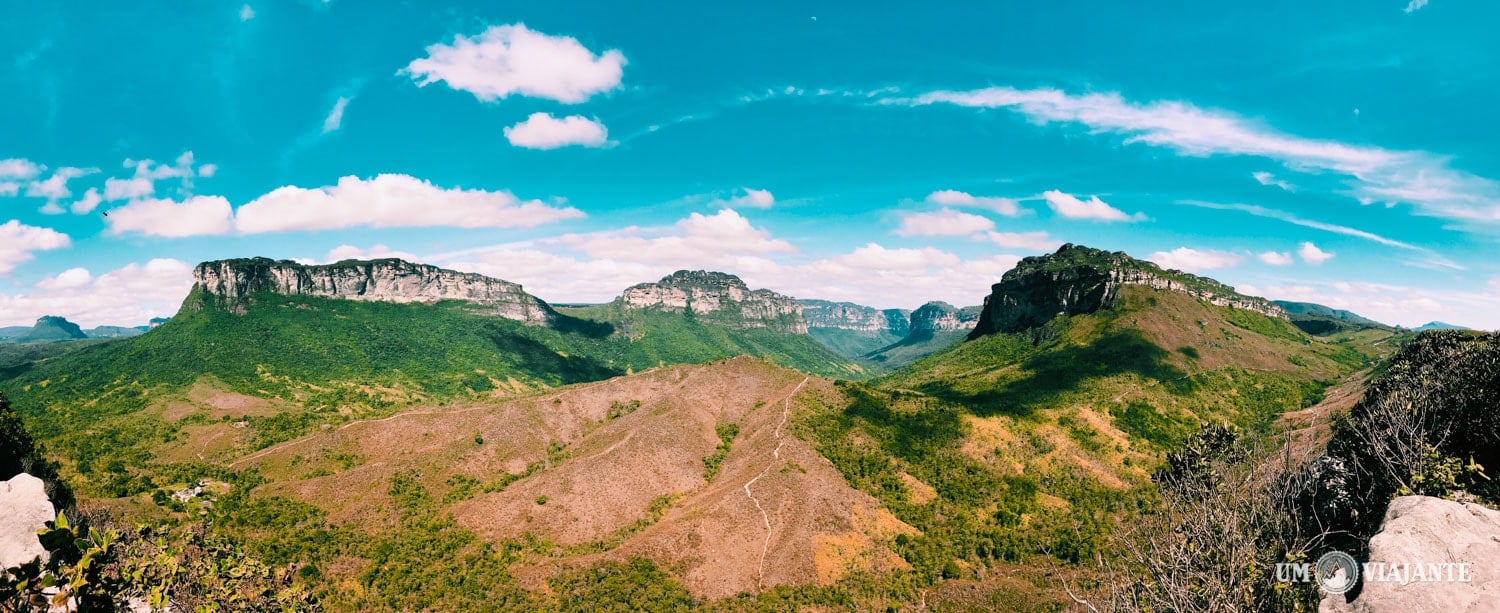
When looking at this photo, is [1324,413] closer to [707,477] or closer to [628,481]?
[707,477]

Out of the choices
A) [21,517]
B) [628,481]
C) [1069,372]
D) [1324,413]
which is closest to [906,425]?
[628,481]

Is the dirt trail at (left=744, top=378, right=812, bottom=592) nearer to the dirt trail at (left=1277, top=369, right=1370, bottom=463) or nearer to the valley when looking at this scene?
the valley

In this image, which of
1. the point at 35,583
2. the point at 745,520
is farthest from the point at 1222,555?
the point at 745,520

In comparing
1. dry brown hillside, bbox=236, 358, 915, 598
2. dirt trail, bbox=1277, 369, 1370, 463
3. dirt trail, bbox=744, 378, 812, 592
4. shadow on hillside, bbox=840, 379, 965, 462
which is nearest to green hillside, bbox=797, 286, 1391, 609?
shadow on hillside, bbox=840, 379, 965, 462

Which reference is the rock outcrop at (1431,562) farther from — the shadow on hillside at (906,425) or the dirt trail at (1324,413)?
the dirt trail at (1324,413)

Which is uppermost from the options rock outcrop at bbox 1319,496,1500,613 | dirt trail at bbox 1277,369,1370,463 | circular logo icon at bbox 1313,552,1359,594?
rock outcrop at bbox 1319,496,1500,613

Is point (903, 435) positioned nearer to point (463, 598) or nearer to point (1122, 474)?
point (1122, 474)
